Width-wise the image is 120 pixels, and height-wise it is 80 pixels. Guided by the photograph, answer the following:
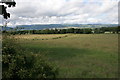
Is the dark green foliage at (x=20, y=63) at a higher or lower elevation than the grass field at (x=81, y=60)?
higher

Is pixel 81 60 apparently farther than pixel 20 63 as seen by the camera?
Yes

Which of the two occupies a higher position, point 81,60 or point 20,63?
point 20,63

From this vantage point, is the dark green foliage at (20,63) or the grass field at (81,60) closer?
the dark green foliage at (20,63)

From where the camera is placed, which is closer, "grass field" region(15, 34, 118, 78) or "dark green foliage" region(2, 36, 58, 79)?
"dark green foliage" region(2, 36, 58, 79)

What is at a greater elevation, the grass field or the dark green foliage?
the dark green foliage

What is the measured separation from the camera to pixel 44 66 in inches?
296

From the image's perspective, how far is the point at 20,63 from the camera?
7105mm

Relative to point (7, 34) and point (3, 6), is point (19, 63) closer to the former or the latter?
point (7, 34)

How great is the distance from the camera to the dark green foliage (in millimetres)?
6957

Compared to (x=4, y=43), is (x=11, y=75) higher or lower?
lower

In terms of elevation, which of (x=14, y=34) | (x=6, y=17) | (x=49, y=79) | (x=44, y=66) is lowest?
(x=49, y=79)

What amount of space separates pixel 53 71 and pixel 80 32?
10875 centimetres

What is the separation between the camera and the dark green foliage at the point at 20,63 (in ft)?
22.8

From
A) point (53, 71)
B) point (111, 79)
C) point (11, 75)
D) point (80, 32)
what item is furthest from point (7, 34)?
point (80, 32)
